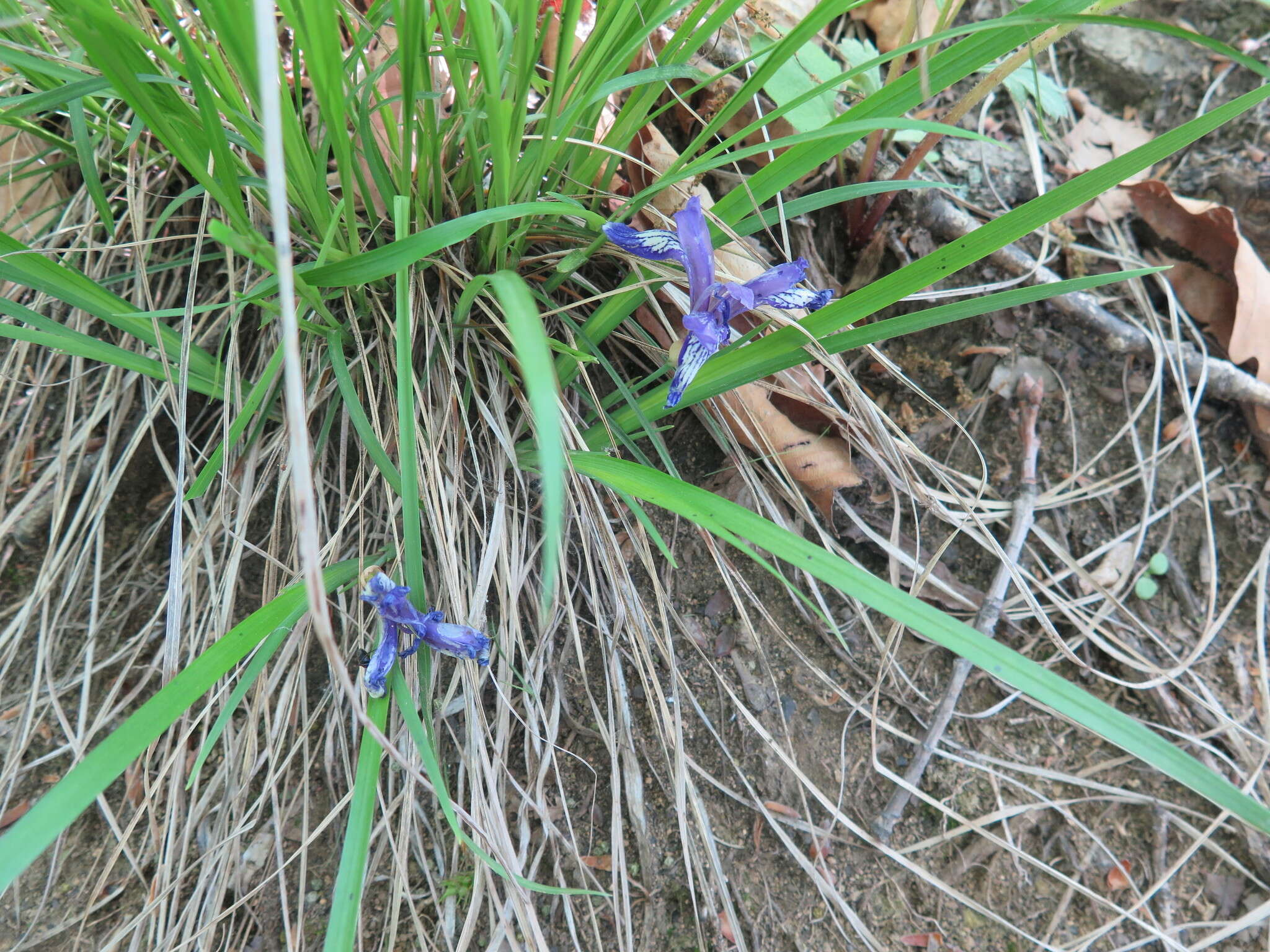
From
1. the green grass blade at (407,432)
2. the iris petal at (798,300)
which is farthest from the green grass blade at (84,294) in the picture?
the iris petal at (798,300)

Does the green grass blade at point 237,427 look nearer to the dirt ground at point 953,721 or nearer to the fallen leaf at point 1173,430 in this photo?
the dirt ground at point 953,721

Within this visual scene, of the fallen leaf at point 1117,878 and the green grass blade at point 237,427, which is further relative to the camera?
the fallen leaf at point 1117,878

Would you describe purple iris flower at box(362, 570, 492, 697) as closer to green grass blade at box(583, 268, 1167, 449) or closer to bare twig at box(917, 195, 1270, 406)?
green grass blade at box(583, 268, 1167, 449)

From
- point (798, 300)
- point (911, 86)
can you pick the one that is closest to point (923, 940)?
point (798, 300)

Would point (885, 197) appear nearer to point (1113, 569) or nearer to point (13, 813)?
point (1113, 569)

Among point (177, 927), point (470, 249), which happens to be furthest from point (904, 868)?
point (470, 249)

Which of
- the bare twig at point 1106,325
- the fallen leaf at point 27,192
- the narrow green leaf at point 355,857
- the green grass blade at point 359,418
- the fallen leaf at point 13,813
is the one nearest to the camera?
the narrow green leaf at point 355,857

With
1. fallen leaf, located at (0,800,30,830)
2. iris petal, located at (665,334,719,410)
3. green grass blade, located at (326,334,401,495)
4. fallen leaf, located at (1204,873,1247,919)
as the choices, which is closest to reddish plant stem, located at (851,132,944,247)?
iris petal, located at (665,334,719,410)

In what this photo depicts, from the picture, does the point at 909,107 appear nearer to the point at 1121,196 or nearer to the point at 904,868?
the point at 1121,196
